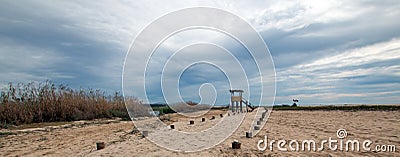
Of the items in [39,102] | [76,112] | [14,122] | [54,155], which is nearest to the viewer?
[54,155]

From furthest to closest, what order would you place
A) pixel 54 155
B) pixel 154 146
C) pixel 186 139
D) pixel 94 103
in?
pixel 94 103
pixel 186 139
pixel 154 146
pixel 54 155

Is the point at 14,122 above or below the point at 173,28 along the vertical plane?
below

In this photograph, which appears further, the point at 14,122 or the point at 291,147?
the point at 14,122

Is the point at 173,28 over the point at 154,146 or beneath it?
over

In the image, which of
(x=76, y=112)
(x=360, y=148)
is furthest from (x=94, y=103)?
(x=360, y=148)

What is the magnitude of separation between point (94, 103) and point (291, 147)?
14197 mm

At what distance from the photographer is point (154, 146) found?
6.71 metres

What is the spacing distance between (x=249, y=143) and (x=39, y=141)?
263 inches

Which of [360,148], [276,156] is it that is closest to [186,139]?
[276,156]

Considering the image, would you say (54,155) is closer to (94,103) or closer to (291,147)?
(291,147)

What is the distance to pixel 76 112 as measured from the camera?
51.0 ft

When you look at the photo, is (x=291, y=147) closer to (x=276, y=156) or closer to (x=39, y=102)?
(x=276, y=156)

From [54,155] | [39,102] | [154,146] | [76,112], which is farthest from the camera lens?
[76,112]

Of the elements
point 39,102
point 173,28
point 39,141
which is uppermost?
point 173,28
